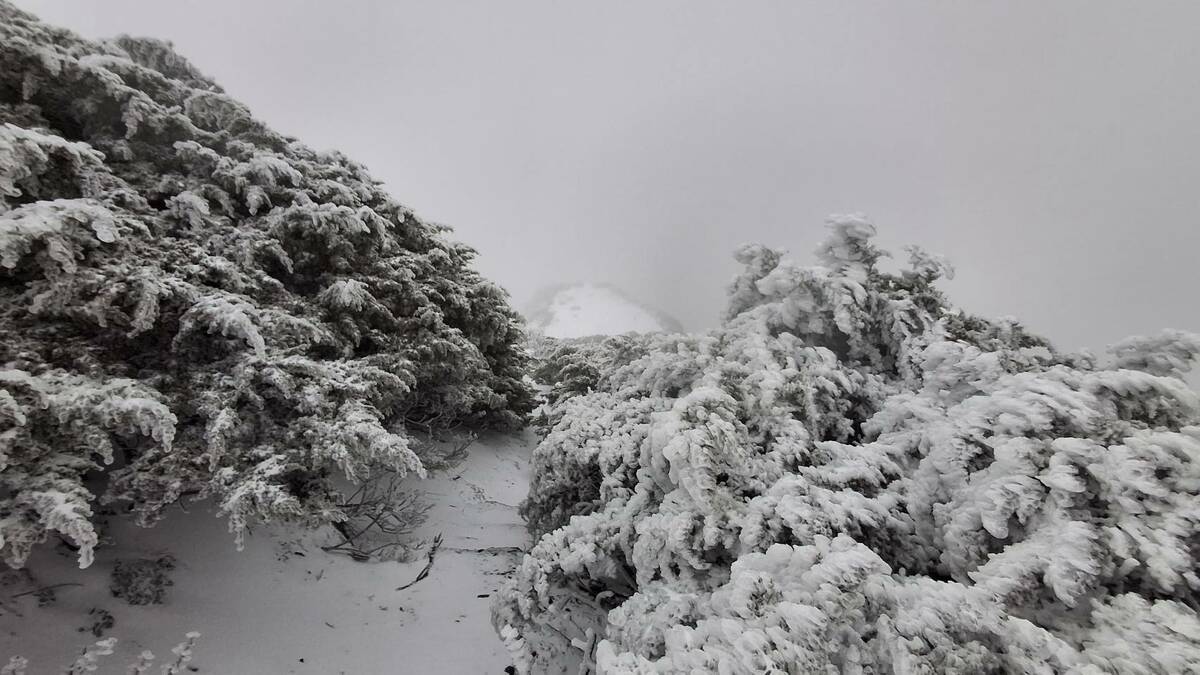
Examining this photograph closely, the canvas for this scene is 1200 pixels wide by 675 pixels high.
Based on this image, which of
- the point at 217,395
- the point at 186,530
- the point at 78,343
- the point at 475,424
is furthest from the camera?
the point at 475,424

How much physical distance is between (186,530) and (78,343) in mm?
2154

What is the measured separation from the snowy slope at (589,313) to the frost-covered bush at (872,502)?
54.0m

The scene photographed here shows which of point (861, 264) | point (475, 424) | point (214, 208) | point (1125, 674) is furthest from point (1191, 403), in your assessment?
point (475, 424)

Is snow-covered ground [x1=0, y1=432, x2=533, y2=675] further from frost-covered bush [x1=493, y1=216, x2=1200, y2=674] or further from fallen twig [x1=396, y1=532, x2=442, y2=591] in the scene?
frost-covered bush [x1=493, y1=216, x2=1200, y2=674]

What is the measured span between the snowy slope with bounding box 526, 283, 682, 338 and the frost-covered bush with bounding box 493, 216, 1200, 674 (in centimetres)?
5401

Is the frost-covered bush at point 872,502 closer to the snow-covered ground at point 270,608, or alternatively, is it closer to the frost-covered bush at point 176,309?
the snow-covered ground at point 270,608

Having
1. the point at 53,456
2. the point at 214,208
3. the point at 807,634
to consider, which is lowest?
the point at 53,456

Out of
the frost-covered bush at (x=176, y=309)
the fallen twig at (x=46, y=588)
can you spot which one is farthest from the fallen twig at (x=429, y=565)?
the fallen twig at (x=46, y=588)

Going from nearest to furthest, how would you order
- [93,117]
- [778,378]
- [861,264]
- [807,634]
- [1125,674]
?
[1125,674], [807,634], [778,378], [93,117], [861,264]

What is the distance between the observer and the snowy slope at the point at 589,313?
65750 millimetres

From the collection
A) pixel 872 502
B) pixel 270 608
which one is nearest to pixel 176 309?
pixel 270 608

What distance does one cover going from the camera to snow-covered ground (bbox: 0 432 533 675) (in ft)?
12.5

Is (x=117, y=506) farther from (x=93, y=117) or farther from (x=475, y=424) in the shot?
(x=475, y=424)

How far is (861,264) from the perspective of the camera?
222 inches
